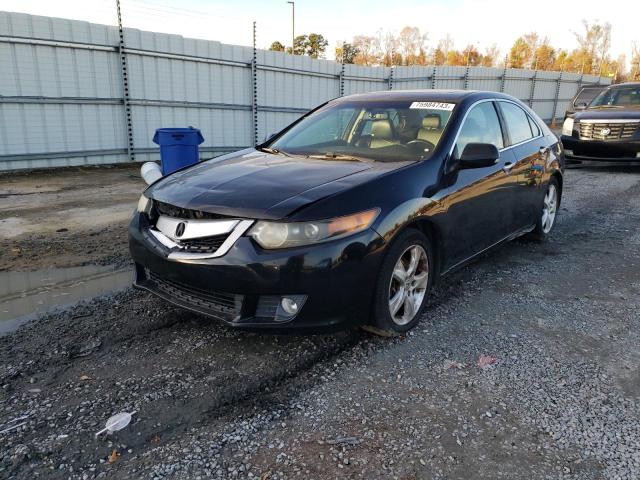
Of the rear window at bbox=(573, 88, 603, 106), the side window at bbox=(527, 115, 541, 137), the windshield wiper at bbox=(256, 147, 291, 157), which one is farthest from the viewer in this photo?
the rear window at bbox=(573, 88, 603, 106)

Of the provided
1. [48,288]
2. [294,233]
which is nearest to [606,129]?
[294,233]

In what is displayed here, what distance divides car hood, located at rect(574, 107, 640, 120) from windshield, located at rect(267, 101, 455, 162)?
8.11m

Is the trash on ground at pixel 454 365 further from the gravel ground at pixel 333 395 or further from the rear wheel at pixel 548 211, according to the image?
the rear wheel at pixel 548 211

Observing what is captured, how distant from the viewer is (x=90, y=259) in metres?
4.80

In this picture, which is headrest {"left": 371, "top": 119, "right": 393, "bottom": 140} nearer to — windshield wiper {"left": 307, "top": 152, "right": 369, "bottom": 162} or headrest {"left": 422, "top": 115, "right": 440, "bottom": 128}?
headrest {"left": 422, "top": 115, "right": 440, "bottom": 128}

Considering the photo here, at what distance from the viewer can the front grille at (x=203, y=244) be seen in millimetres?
2770

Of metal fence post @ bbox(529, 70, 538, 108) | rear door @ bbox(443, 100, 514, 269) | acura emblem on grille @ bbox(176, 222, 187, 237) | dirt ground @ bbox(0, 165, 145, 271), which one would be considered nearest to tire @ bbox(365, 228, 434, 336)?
rear door @ bbox(443, 100, 514, 269)

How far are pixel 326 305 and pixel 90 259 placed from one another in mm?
3045

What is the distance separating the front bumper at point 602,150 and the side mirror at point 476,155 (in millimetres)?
8151

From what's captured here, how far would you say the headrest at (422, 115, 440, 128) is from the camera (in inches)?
151

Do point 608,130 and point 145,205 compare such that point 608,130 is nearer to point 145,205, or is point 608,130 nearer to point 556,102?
point 145,205

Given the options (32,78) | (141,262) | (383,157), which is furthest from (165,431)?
(32,78)

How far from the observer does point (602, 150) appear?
1048 centimetres

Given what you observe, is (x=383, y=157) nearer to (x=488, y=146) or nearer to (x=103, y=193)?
(x=488, y=146)
